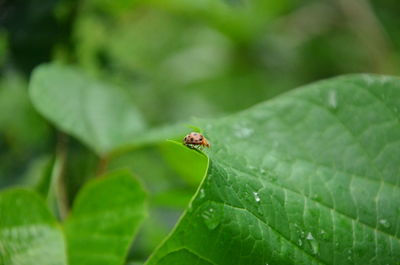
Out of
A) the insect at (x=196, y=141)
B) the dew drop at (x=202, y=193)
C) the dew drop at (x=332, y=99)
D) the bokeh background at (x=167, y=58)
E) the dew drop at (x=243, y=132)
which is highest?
the dew drop at (x=332, y=99)

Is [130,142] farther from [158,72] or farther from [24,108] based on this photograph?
[158,72]

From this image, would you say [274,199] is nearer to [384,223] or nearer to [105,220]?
[384,223]

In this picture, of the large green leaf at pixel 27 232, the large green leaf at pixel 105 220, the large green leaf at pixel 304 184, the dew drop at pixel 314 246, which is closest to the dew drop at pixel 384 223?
the large green leaf at pixel 304 184

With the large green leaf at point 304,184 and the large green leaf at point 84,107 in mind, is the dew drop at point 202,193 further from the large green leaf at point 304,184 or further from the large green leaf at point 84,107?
the large green leaf at point 84,107

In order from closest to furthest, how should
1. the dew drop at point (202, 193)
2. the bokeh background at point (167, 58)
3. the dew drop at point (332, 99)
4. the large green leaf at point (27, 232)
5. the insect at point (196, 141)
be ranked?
the dew drop at point (202, 193) → the insect at point (196, 141) → the large green leaf at point (27, 232) → the dew drop at point (332, 99) → the bokeh background at point (167, 58)

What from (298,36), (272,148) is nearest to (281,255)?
(272,148)

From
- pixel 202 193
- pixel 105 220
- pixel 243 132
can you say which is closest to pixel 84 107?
pixel 105 220

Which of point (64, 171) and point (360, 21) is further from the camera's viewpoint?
point (360, 21)

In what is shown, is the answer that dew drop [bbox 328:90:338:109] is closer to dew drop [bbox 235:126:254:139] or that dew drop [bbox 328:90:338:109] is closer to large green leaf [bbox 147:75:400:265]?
large green leaf [bbox 147:75:400:265]
